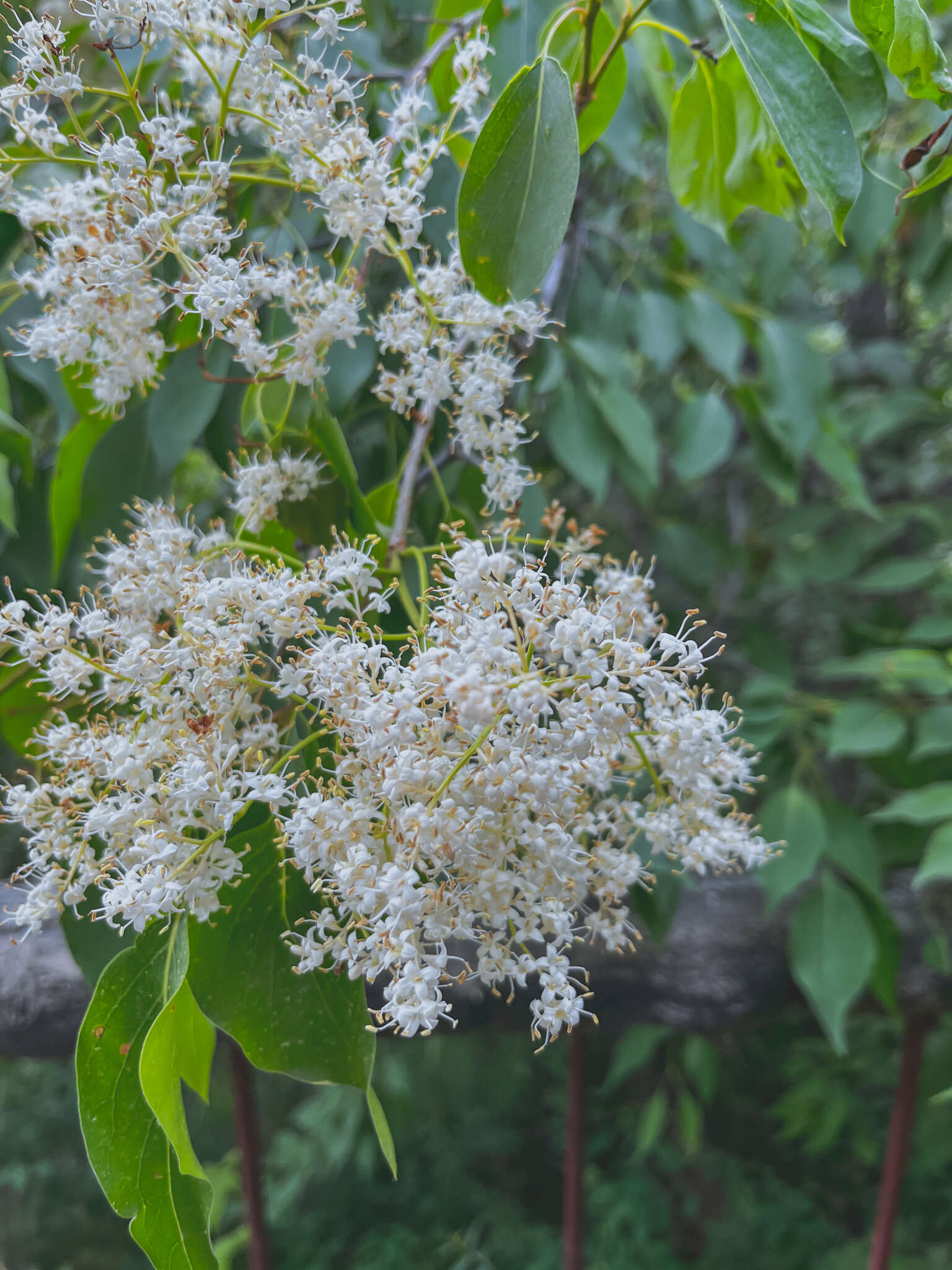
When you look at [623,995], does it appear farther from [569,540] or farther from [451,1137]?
[451,1137]

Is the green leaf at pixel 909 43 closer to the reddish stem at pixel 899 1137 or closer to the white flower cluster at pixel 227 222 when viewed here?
the white flower cluster at pixel 227 222

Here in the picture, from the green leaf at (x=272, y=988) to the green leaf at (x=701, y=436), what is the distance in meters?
0.62

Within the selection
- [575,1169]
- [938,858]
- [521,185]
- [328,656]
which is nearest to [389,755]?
[328,656]

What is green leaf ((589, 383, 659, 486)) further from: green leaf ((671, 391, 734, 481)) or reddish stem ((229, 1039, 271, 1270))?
reddish stem ((229, 1039, 271, 1270))

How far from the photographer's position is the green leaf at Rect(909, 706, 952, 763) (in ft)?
2.60

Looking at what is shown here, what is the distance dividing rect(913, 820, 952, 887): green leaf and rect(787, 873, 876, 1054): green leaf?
0.41 ft

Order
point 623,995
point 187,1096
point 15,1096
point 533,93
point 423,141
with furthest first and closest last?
point 15,1096, point 187,1096, point 623,995, point 423,141, point 533,93

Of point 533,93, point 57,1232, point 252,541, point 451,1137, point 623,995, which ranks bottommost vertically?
point 57,1232

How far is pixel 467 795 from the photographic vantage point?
32 centimetres

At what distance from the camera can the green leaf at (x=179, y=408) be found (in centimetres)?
58

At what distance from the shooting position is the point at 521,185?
16.1 inches

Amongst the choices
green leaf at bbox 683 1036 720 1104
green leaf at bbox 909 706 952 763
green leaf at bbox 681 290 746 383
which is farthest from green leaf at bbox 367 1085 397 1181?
green leaf at bbox 683 1036 720 1104

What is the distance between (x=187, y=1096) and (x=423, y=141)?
187 cm

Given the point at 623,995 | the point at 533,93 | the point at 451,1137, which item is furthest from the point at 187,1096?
the point at 533,93
